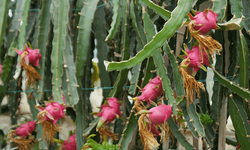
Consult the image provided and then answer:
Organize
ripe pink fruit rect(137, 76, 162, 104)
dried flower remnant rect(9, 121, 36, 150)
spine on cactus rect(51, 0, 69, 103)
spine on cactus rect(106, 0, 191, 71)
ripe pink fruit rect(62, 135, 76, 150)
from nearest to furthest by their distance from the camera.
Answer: spine on cactus rect(106, 0, 191, 71), ripe pink fruit rect(137, 76, 162, 104), spine on cactus rect(51, 0, 69, 103), ripe pink fruit rect(62, 135, 76, 150), dried flower remnant rect(9, 121, 36, 150)

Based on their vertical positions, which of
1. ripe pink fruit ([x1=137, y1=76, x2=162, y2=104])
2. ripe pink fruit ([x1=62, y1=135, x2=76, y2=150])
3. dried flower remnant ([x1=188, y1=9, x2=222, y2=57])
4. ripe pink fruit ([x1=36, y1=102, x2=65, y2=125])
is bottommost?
ripe pink fruit ([x1=62, y1=135, x2=76, y2=150])

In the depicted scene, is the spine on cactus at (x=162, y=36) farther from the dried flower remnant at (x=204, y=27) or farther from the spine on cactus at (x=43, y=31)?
the spine on cactus at (x=43, y=31)

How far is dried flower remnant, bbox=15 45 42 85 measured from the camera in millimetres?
1018

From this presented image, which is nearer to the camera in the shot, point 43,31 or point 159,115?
point 159,115

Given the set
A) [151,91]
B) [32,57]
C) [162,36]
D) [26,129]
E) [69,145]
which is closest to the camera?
[162,36]

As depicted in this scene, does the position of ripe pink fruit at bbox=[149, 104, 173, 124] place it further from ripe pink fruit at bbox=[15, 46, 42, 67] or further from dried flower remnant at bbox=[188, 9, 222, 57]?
ripe pink fruit at bbox=[15, 46, 42, 67]

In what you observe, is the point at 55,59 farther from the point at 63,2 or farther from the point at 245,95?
the point at 245,95

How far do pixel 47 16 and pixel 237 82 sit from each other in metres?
0.84

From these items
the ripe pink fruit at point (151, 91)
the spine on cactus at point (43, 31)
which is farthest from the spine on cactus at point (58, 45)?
the ripe pink fruit at point (151, 91)

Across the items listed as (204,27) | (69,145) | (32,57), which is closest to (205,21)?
(204,27)

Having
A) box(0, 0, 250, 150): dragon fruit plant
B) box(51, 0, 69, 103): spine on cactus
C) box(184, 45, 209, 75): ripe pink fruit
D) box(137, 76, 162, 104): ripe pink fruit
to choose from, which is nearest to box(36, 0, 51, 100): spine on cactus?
box(0, 0, 250, 150): dragon fruit plant

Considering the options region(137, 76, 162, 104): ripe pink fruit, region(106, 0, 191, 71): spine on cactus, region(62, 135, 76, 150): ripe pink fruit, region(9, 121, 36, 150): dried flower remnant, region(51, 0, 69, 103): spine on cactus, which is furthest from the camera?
region(9, 121, 36, 150): dried flower remnant

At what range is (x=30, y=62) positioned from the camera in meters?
1.05

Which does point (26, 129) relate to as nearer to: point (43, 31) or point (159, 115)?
point (43, 31)
